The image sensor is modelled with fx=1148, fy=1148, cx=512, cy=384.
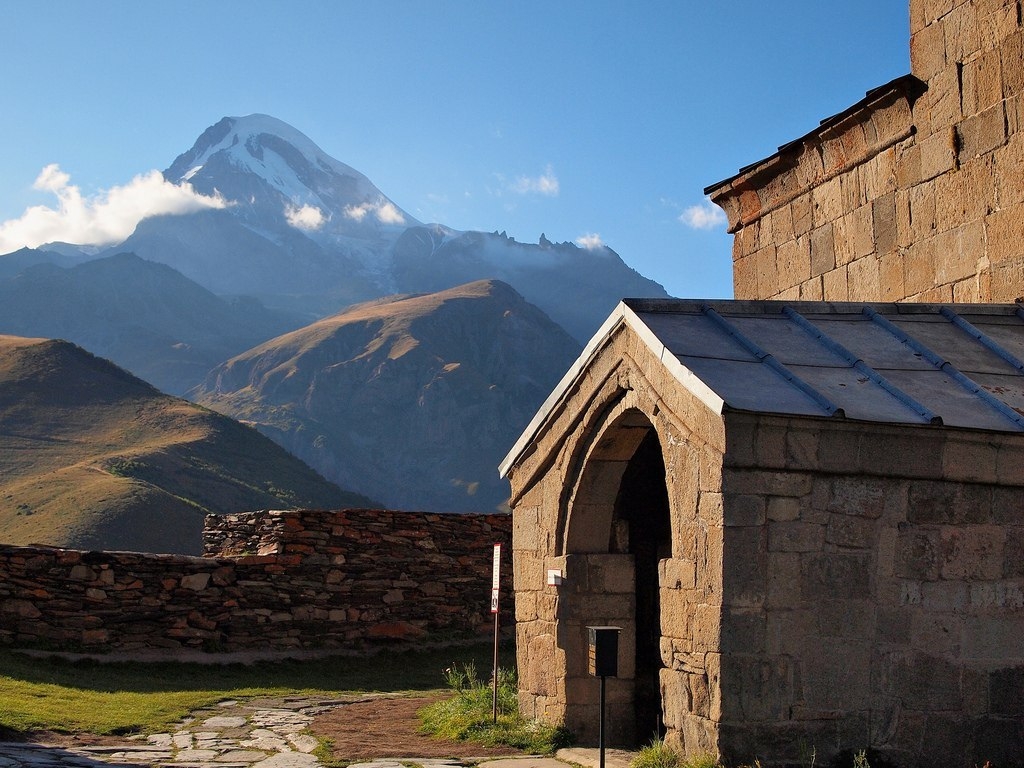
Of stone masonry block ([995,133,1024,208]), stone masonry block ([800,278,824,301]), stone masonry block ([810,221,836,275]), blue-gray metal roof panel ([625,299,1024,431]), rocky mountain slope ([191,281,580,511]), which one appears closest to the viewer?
blue-gray metal roof panel ([625,299,1024,431])

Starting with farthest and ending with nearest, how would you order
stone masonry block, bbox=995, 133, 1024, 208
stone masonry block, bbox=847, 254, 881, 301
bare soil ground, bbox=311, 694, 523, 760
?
stone masonry block, bbox=847, 254, 881, 301 < stone masonry block, bbox=995, 133, 1024, 208 < bare soil ground, bbox=311, 694, 523, 760

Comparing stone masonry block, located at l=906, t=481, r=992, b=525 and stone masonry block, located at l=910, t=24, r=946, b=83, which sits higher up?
stone masonry block, located at l=910, t=24, r=946, b=83

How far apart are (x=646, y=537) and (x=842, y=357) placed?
247 cm

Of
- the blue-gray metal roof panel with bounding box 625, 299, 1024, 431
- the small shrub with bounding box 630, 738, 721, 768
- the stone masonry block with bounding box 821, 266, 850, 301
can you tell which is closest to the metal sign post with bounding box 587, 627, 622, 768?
the small shrub with bounding box 630, 738, 721, 768

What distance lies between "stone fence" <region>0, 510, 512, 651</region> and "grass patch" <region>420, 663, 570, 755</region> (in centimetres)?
398

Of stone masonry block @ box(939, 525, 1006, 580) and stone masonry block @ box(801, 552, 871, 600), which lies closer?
stone masonry block @ box(801, 552, 871, 600)

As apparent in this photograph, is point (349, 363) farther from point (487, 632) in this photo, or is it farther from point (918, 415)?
point (918, 415)

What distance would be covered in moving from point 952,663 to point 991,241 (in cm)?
368

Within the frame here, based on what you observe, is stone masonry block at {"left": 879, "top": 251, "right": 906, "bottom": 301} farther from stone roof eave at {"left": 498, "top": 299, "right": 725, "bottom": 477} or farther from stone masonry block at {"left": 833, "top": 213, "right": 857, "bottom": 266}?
stone roof eave at {"left": 498, "top": 299, "right": 725, "bottom": 477}

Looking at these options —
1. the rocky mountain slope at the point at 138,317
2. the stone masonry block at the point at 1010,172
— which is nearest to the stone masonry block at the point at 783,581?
the stone masonry block at the point at 1010,172

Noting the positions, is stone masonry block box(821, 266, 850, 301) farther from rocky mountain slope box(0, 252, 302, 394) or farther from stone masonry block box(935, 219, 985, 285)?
rocky mountain slope box(0, 252, 302, 394)

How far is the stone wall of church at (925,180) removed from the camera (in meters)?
8.77

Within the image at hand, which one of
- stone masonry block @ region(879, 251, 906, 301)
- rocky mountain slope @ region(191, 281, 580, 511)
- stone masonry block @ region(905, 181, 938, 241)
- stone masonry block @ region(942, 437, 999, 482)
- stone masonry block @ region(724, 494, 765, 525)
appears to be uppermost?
rocky mountain slope @ region(191, 281, 580, 511)

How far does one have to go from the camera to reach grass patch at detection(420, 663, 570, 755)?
8.37 metres
